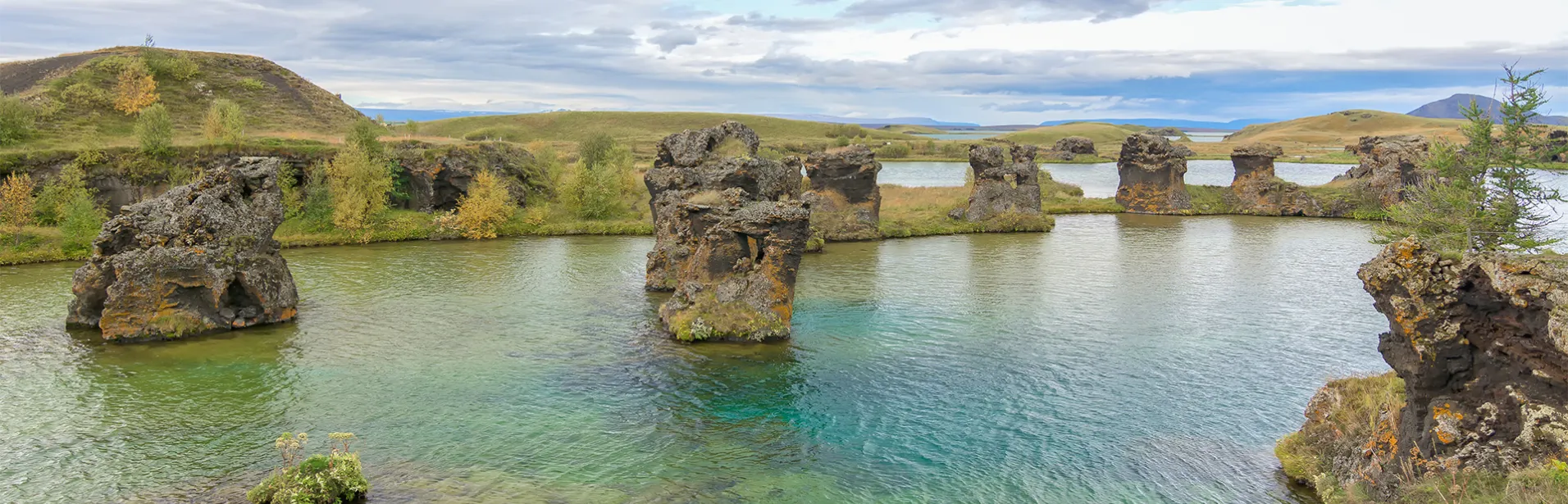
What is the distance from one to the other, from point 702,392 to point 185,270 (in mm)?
21366

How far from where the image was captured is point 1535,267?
15.6m

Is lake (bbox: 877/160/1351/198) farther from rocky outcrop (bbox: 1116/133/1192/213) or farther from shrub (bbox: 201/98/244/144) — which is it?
shrub (bbox: 201/98/244/144)

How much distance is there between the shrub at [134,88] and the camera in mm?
83625

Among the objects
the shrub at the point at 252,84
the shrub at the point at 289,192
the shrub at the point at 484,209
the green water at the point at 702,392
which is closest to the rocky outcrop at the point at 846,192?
the green water at the point at 702,392

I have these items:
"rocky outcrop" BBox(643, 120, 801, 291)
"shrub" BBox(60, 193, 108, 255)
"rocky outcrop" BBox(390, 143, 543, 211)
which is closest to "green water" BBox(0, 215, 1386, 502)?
"rocky outcrop" BBox(643, 120, 801, 291)

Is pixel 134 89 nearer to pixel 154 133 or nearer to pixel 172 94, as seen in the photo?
pixel 172 94

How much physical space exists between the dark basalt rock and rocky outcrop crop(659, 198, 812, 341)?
67.2 ft

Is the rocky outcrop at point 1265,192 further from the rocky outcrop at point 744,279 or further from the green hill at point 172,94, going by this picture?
the green hill at point 172,94

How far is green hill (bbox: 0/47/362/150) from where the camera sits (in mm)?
78000

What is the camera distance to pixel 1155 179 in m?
88.8

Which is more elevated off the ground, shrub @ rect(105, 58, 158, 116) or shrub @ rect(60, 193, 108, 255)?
shrub @ rect(105, 58, 158, 116)

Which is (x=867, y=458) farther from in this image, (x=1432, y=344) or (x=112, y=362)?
(x=112, y=362)

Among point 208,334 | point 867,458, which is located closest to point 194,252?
point 208,334

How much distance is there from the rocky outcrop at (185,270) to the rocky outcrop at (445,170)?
3458 cm
